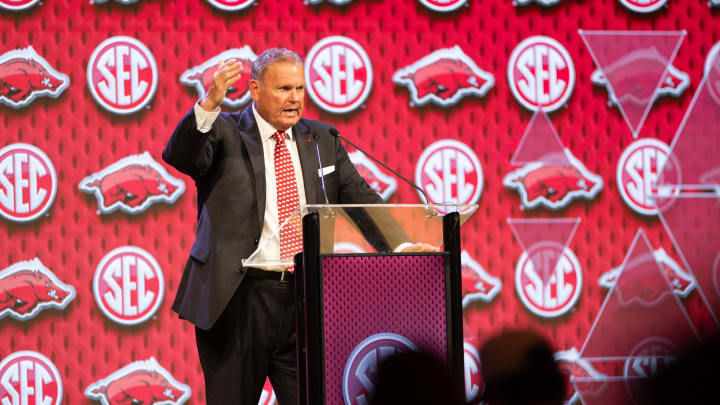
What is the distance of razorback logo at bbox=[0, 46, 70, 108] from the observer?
11.9 ft

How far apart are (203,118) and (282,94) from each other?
31 cm

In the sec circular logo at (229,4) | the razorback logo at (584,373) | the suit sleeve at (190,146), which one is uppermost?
the sec circular logo at (229,4)

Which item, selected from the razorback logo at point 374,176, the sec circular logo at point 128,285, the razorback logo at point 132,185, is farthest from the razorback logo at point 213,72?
the sec circular logo at point 128,285

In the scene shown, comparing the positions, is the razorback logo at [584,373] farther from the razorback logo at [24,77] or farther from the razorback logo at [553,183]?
the razorback logo at [24,77]

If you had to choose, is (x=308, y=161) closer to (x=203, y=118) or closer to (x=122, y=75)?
(x=203, y=118)

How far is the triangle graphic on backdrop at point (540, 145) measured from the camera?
3.94m

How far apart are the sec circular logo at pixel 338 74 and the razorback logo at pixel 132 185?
779 mm

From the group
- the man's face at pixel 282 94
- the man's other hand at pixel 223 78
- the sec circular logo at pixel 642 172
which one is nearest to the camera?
the man's other hand at pixel 223 78

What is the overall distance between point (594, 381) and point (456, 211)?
7.39ft

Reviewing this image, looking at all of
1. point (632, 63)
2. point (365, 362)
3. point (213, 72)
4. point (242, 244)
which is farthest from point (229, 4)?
point (365, 362)

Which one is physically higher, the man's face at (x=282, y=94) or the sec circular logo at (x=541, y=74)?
the sec circular logo at (x=541, y=74)

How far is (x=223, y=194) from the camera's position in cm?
240

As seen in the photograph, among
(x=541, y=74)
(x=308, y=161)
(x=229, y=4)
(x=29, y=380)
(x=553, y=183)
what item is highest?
(x=229, y=4)

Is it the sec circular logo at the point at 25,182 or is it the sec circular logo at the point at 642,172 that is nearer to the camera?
the sec circular logo at the point at 25,182
